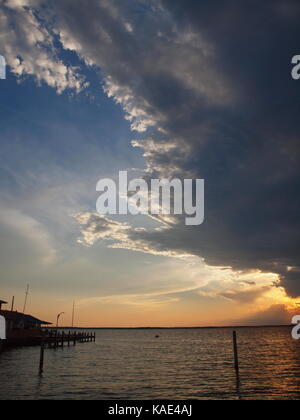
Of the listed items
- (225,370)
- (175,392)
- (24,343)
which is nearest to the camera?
(175,392)

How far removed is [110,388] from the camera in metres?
24.7

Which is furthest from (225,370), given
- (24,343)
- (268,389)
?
(24,343)

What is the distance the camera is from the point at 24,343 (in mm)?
57062
